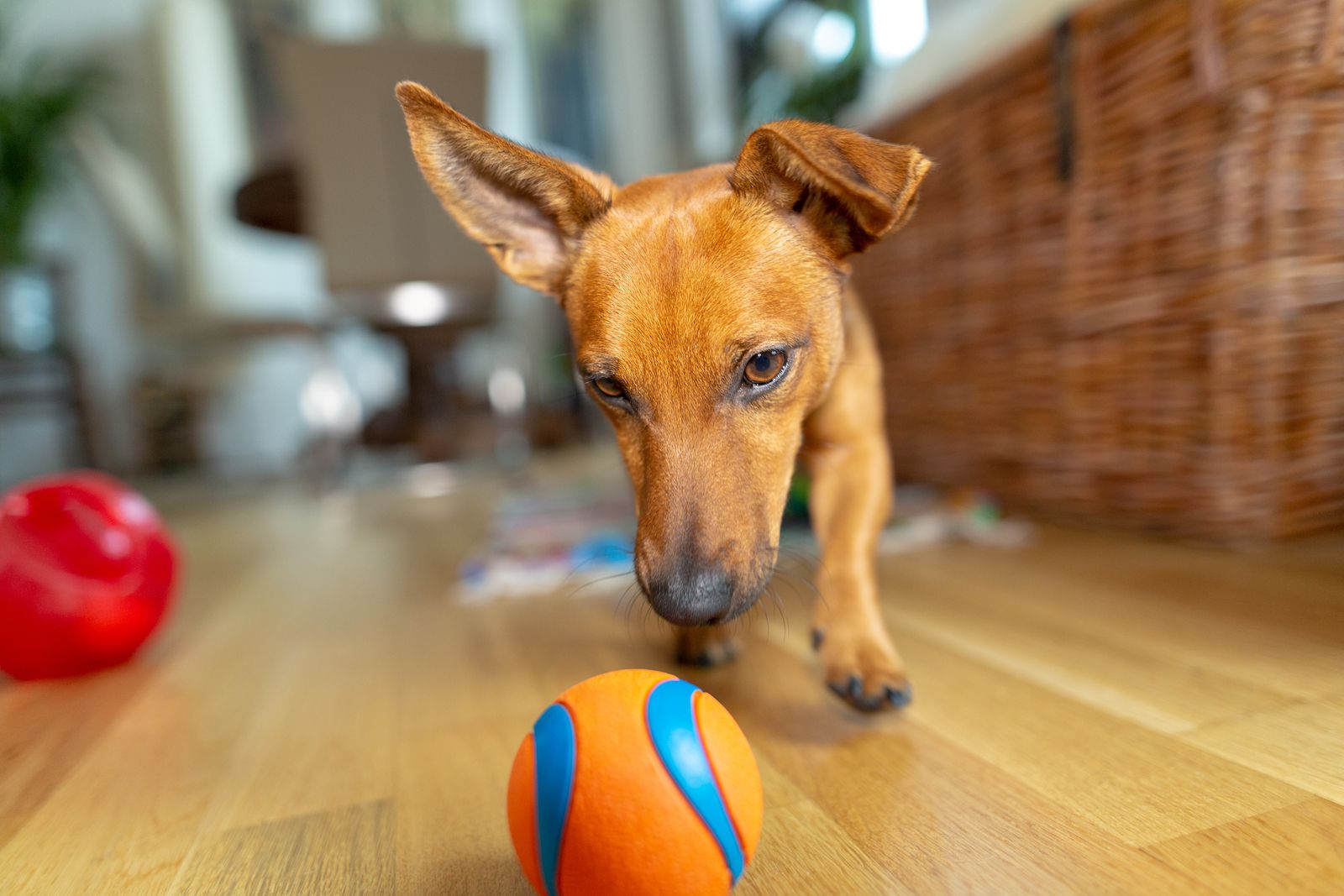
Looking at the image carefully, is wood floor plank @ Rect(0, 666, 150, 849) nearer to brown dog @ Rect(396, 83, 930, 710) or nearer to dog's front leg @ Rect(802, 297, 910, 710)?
brown dog @ Rect(396, 83, 930, 710)

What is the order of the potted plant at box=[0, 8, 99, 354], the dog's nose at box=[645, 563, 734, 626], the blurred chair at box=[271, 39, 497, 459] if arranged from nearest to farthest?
1. the dog's nose at box=[645, 563, 734, 626]
2. the blurred chair at box=[271, 39, 497, 459]
3. the potted plant at box=[0, 8, 99, 354]

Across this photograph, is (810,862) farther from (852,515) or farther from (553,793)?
(852,515)

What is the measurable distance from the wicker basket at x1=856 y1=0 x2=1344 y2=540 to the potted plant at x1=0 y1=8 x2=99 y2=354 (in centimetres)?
628

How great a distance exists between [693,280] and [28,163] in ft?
25.1

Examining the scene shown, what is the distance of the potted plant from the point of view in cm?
588

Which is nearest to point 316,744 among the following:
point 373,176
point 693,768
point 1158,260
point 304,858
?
point 304,858

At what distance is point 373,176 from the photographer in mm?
4105

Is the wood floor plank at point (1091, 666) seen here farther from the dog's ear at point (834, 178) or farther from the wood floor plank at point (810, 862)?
the dog's ear at point (834, 178)

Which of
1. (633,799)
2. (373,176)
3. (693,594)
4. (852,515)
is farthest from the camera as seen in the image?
(373,176)

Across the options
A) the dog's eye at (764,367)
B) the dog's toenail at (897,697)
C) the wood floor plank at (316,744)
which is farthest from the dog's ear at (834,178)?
the wood floor plank at (316,744)

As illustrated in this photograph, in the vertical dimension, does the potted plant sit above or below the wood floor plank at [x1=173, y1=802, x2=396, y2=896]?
above

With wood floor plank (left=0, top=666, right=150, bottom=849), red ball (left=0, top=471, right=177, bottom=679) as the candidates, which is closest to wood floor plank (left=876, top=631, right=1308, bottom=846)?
wood floor plank (left=0, top=666, right=150, bottom=849)

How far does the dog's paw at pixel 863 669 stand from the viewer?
115cm

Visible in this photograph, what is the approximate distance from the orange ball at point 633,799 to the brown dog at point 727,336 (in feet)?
0.66
